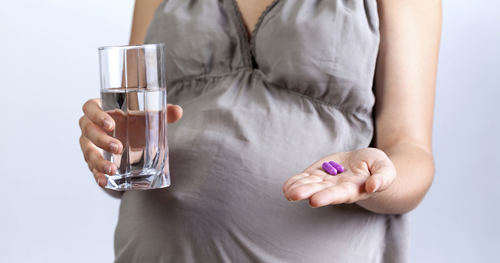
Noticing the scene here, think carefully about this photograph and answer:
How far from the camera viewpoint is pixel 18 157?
4.58 ft

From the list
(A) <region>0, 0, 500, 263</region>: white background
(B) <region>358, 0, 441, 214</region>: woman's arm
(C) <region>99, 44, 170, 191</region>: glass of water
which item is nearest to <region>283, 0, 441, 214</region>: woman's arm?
(B) <region>358, 0, 441, 214</region>: woman's arm

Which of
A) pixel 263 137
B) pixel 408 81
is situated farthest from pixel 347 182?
pixel 408 81

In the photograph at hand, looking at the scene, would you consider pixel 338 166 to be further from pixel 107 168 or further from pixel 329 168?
pixel 107 168

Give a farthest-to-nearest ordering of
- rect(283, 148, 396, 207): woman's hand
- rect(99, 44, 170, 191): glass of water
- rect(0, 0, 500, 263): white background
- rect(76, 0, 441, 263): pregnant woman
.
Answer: rect(0, 0, 500, 263): white background → rect(76, 0, 441, 263): pregnant woman → rect(99, 44, 170, 191): glass of water → rect(283, 148, 396, 207): woman's hand

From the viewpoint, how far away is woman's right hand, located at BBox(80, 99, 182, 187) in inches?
23.9

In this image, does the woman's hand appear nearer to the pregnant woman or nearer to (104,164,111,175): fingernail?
the pregnant woman

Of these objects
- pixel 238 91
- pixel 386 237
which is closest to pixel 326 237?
pixel 386 237

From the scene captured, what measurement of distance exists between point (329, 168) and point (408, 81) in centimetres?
34

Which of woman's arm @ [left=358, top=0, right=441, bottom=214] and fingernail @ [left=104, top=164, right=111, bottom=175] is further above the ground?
woman's arm @ [left=358, top=0, right=441, bottom=214]

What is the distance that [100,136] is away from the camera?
621mm

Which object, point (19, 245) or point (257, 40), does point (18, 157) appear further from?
point (257, 40)

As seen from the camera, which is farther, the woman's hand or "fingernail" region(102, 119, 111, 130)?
"fingernail" region(102, 119, 111, 130)

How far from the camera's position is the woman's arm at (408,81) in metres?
0.77

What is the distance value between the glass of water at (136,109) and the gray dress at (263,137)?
113mm
